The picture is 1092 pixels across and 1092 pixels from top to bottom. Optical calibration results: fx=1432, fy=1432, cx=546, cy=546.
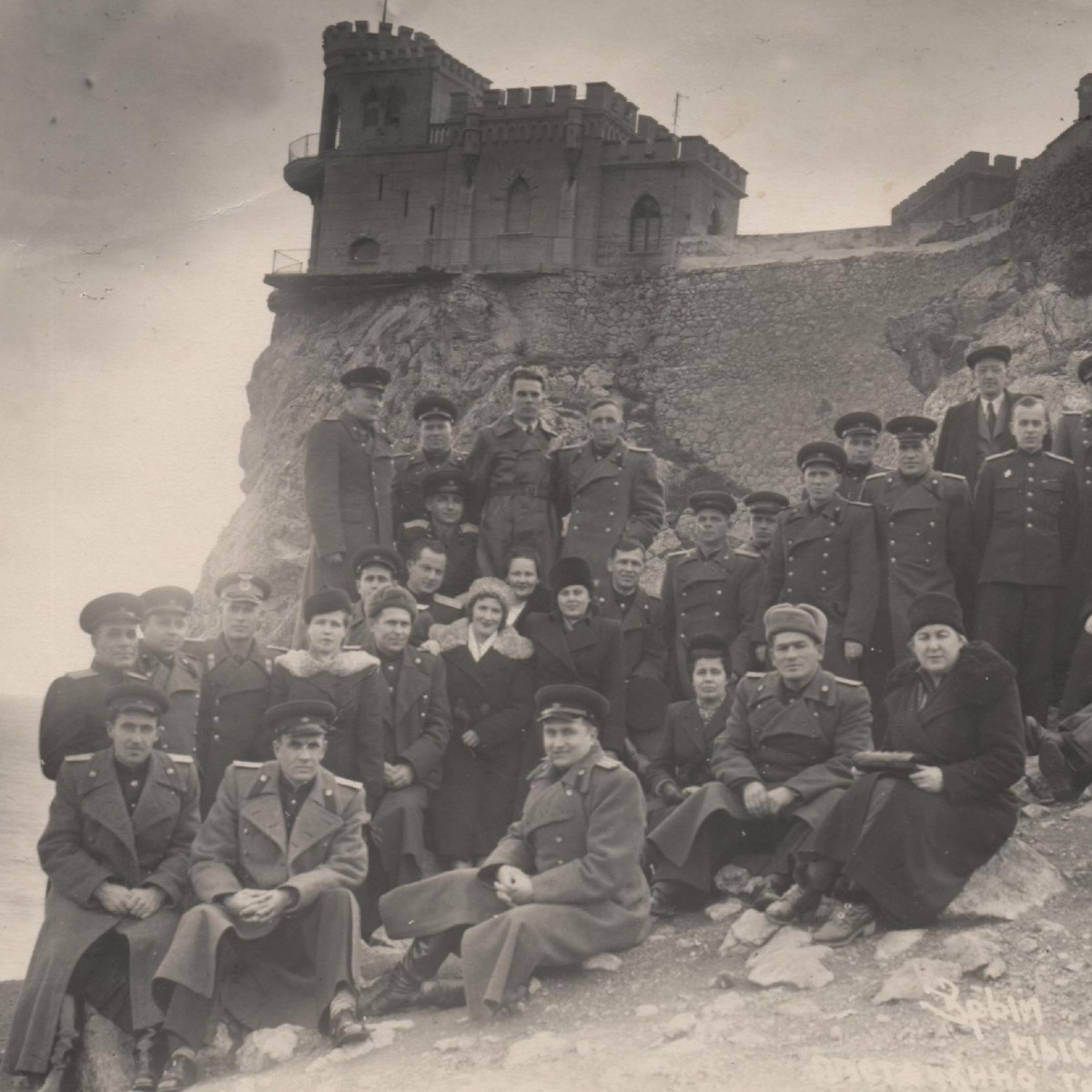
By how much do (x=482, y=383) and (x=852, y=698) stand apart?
87.2 feet

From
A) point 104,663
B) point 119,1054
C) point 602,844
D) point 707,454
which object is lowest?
point 119,1054

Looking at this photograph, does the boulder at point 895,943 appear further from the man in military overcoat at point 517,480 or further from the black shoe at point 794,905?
the man in military overcoat at point 517,480

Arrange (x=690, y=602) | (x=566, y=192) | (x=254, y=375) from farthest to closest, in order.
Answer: (x=254, y=375)
(x=566, y=192)
(x=690, y=602)

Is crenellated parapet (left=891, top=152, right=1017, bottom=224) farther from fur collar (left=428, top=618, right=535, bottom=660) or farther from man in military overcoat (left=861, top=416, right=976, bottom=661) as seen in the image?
fur collar (left=428, top=618, right=535, bottom=660)

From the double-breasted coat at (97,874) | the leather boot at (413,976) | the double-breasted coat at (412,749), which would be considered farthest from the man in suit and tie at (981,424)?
the double-breasted coat at (97,874)

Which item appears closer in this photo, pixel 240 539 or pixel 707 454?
pixel 707 454

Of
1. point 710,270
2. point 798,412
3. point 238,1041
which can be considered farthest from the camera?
point 710,270

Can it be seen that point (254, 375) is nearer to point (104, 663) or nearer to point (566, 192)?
point (566, 192)

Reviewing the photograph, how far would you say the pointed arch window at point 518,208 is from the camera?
3512cm

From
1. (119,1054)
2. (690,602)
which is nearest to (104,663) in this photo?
(119,1054)

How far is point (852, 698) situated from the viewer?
730 centimetres

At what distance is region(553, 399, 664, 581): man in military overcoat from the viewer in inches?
406

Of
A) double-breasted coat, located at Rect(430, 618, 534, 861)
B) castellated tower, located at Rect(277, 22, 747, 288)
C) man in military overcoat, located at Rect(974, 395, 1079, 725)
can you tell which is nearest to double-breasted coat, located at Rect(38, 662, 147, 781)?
double-breasted coat, located at Rect(430, 618, 534, 861)

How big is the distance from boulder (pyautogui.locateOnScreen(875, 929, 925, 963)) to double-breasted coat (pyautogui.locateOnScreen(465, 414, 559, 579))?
14.2 ft
